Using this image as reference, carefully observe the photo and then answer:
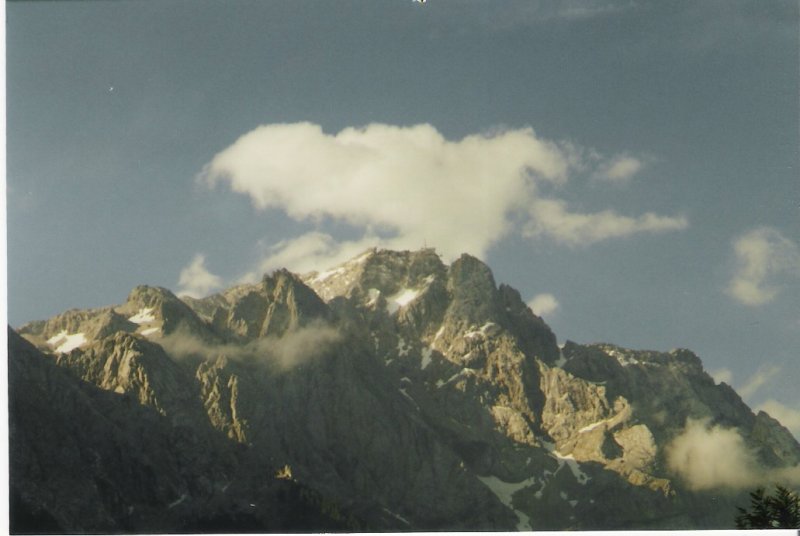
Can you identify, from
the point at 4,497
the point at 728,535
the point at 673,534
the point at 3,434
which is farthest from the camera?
the point at 3,434

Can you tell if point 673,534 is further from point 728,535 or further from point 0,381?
point 0,381

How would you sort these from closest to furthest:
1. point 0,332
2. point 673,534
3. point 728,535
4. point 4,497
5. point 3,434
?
point 728,535, point 0,332, point 673,534, point 4,497, point 3,434

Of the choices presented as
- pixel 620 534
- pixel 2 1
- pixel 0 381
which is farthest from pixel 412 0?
pixel 620 534

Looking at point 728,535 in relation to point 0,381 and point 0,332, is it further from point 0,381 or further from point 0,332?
point 0,381

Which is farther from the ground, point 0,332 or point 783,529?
point 0,332

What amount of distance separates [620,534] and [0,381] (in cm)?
11371

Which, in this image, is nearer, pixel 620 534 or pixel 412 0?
pixel 620 534

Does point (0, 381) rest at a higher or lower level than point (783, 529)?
higher

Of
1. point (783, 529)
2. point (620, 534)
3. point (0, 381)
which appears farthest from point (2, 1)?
point (783, 529)

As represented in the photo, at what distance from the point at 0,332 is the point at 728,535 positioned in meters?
69.0

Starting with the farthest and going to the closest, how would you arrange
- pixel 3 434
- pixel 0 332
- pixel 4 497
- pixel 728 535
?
pixel 3 434 < pixel 4 497 < pixel 0 332 < pixel 728 535

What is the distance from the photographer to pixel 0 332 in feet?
336

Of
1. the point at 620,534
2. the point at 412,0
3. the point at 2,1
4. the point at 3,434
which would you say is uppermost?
the point at 412,0

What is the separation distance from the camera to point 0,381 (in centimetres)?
16788
